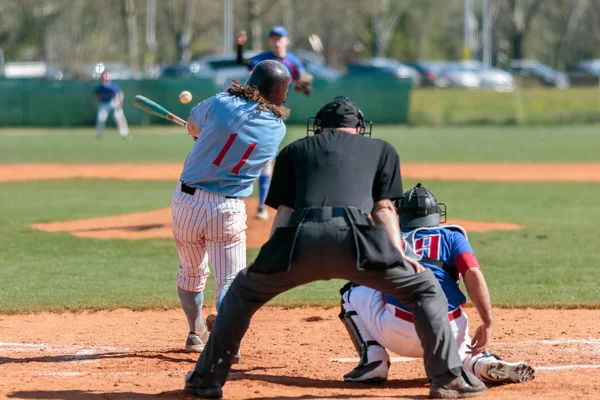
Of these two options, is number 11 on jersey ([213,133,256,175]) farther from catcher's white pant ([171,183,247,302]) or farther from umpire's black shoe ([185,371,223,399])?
umpire's black shoe ([185,371,223,399])

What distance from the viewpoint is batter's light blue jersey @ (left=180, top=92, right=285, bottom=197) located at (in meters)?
5.75

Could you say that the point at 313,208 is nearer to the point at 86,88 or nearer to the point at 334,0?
the point at 86,88

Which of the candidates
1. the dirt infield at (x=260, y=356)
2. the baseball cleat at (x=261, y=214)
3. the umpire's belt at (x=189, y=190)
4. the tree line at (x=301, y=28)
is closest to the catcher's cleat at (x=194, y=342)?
the dirt infield at (x=260, y=356)

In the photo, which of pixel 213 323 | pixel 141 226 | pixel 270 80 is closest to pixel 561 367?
pixel 213 323

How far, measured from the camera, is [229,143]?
576cm

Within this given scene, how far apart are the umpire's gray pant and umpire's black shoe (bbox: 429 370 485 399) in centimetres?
5

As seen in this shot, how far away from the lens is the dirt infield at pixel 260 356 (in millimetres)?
5371

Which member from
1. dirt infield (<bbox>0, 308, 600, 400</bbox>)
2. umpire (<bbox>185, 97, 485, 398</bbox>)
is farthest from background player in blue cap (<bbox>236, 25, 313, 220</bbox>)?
umpire (<bbox>185, 97, 485, 398</bbox>)

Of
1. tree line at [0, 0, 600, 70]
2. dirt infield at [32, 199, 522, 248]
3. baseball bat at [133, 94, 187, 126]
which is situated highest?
tree line at [0, 0, 600, 70]

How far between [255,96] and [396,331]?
A: 1672 millimetres

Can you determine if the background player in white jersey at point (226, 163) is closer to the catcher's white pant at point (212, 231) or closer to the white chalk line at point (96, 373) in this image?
the catcher's white pant at point (212, 231)

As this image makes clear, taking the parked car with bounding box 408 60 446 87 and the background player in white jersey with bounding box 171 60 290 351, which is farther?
the parked car with bounding box 408 60 446 87

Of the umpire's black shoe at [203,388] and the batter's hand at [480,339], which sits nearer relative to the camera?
the umpire's black shoe at [203,388]

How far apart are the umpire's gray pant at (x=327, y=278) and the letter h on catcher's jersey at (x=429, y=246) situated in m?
0.44
